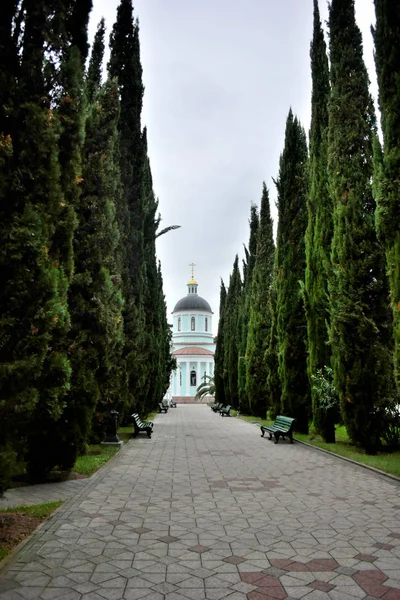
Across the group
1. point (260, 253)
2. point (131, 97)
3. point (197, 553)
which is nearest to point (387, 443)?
point (197, 553)

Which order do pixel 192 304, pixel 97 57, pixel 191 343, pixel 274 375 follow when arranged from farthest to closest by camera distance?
pixel 192 304 < pixel 191 343 < pixel 274 375 < pixel 97 57

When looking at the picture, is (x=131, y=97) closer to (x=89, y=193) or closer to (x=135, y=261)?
(x=135, y=261)

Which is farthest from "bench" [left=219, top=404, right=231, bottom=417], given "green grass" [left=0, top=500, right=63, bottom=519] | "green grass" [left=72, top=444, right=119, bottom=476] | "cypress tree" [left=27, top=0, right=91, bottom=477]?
"cypress tree" [left=27, top=0, right=91, bottom=477]

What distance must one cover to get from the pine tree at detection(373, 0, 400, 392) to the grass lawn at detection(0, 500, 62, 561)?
239 inches

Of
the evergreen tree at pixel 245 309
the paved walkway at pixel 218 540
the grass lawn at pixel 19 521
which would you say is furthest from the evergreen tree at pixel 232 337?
the grass lawn at pixel 19 521

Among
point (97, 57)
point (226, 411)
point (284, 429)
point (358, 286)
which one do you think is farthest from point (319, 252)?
point (226, 411)

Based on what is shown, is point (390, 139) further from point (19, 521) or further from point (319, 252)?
point (19, 521)

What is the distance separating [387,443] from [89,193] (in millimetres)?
9517

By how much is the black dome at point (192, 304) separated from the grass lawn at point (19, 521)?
73.1 metres

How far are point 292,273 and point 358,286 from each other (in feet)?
20.1

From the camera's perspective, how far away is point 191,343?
7781 centimetres

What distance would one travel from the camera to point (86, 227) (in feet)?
31.5

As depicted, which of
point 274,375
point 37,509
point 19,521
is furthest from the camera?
point 274,375

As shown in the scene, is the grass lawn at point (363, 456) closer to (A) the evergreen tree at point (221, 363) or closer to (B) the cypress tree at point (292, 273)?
(B) the cypress tree at point (292, 273)
